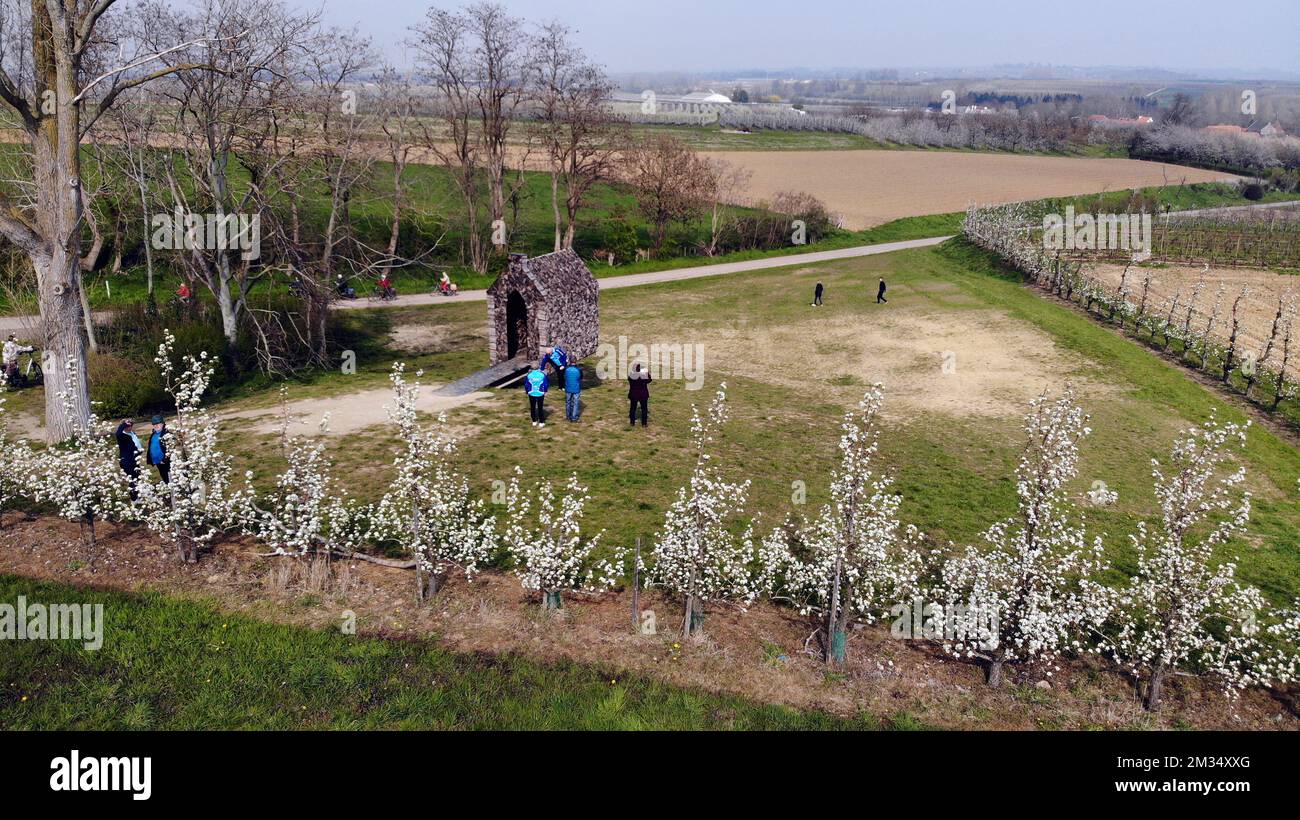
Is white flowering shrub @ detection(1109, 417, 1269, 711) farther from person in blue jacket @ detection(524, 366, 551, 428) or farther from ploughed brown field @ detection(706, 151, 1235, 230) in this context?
ploughed brown field @ detection(706, 151, 1235, 230)

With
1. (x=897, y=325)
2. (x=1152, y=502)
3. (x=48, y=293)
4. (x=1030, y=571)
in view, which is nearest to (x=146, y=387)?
(x=48, y=293)

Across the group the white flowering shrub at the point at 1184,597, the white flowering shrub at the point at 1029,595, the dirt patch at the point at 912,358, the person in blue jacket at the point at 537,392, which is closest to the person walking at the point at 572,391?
the person in blue jacket at the point at 537,392

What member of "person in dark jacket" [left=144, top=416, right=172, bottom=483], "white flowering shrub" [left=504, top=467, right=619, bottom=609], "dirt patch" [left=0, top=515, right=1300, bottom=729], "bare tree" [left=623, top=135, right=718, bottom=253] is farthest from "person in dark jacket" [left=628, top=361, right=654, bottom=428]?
"bare tree" [left=623, top=135, right=718, bottom=253]

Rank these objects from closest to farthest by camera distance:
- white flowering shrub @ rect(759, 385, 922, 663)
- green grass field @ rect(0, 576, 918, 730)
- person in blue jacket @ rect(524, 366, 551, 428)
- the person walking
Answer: green grass field @ rect(0, 576, 918, 730)
white flowering shrub @ rect(759, 385, 922, 663)
person in blue jacket @ rect(524, 366, 551, 428)
the person walking

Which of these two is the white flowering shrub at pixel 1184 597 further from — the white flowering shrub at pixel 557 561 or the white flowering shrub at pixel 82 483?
the white flowering shrub at pixel 82 483

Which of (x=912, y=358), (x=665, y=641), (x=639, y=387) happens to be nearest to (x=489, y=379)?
(x=639, y=387)

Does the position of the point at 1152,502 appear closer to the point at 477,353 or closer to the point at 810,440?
the point at 810,440
